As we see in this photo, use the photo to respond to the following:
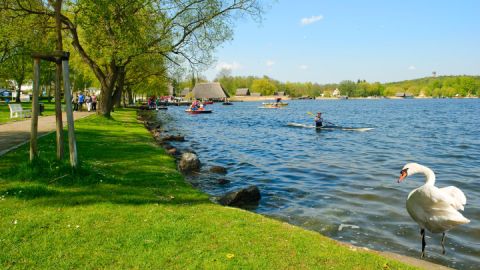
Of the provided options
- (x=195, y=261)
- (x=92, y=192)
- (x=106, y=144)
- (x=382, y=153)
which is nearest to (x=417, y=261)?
(x=195, y=261)

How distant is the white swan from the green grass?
164 centimetres

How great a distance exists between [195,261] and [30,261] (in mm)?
2350

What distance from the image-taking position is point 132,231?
22.0ft

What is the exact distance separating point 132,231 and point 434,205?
559 cm

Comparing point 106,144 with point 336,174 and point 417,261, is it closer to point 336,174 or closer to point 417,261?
point 336,174

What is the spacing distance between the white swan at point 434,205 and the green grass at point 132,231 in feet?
5.37

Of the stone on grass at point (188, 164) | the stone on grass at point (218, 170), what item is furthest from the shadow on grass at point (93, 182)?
the stone on grass at point (218, 170)

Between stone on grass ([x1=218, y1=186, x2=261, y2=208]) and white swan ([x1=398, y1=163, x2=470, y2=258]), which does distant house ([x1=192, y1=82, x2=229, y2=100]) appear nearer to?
stone on grass ([x1=218, y1=186, x2=261, y2=208])

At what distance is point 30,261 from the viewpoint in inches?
215

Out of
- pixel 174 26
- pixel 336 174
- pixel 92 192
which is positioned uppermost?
pixel 174 26

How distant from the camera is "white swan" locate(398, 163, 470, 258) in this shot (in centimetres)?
707

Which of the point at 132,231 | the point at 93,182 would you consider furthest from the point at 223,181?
the point at 132,231

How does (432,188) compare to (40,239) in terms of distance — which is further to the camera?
(432,188)

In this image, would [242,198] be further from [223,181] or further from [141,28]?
[141,28]
